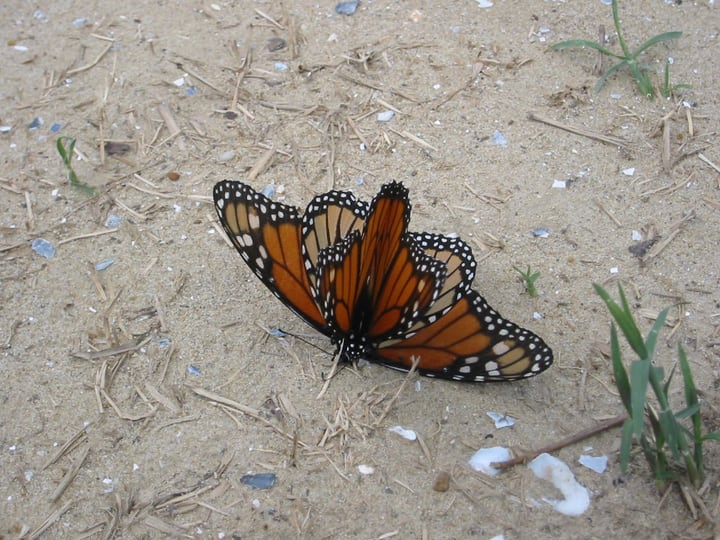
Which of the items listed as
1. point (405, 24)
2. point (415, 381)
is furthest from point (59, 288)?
point (405, 24)

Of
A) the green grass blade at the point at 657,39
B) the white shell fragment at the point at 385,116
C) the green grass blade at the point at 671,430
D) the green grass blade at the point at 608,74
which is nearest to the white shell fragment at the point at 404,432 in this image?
the green grass blade at the point at 671,430

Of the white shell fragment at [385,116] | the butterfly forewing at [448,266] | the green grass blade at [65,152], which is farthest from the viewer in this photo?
the white shell fragment at [385,116]

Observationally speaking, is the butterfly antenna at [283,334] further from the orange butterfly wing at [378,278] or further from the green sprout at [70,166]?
the green sprout at [70,166]

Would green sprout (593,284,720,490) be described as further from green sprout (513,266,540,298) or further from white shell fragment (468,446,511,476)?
green sprout (513,266,540,298)

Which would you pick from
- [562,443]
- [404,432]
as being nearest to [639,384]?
[562,443]

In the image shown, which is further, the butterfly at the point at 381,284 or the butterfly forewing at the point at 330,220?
the butterfly forewing at the point at 330,220
